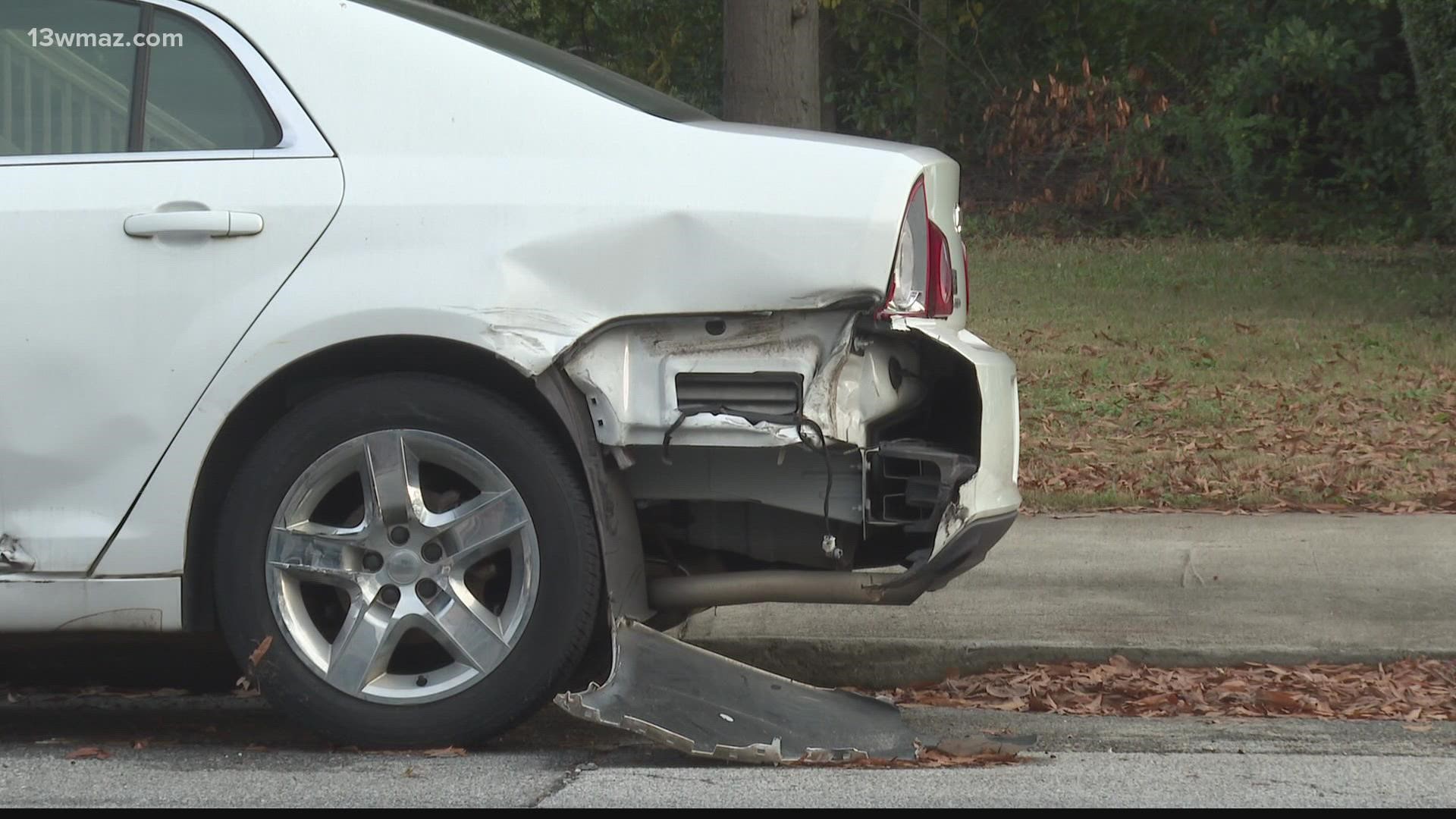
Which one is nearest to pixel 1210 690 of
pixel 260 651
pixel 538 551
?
pixel 538 551

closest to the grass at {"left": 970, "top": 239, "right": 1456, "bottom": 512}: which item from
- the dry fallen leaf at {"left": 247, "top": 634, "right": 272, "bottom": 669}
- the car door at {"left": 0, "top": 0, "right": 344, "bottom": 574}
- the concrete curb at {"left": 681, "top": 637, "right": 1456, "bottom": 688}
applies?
the concrete curb at {"left": 681, "top": 637, "right": 1456, "bottom": 688}

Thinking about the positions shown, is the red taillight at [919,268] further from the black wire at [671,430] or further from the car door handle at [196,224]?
the car door handle at [196,224]

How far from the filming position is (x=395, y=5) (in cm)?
473

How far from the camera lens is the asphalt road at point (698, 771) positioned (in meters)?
4.09

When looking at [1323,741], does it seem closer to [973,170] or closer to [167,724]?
[167,724]

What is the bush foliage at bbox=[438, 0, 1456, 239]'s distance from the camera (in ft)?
66.3

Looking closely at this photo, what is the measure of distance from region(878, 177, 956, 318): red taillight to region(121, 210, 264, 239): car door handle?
1521 millimetres

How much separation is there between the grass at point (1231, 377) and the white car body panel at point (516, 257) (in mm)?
3575

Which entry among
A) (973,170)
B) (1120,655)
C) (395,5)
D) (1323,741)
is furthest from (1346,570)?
(973,170)

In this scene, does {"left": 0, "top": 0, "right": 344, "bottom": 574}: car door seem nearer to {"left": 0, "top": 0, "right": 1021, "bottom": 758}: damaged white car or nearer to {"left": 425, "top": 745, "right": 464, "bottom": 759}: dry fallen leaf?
{"left": 0, "top": 0, "right": 1021, "bottom": 758}: damaged white car

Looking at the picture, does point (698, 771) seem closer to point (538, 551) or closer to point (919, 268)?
point (538, 551)
